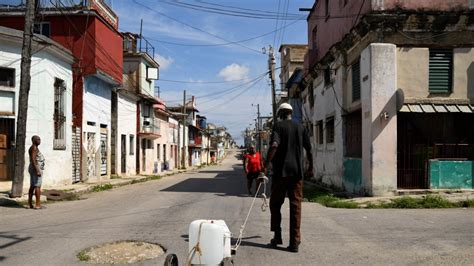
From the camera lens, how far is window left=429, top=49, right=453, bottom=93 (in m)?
13.7

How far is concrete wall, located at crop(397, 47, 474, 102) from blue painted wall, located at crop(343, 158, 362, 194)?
2.67m

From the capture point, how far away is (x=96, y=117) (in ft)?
78.2

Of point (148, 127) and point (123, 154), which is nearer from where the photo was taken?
point (123, 154)

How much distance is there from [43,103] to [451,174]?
13899 mm

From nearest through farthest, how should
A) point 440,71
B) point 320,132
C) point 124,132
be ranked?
point 440,71, point 320,132, point 124,132

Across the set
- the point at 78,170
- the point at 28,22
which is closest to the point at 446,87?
the point at 28,22

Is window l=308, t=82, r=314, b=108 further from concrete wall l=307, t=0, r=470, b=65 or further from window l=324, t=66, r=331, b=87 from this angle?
window l=324, t=66, r=331, b=87

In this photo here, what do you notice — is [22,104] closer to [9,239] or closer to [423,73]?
[9,239]

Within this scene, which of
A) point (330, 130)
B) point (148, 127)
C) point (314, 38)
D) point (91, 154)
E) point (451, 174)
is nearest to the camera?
point (451, 174)

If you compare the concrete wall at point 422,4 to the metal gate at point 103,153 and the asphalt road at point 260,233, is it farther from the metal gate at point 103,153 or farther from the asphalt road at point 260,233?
the metal gate at point 103,153

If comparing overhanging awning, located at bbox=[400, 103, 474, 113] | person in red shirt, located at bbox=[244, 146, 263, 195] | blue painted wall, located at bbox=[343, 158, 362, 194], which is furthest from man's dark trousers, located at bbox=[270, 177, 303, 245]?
person in red shirt, located at bbox=[244, 146, 263, 195]

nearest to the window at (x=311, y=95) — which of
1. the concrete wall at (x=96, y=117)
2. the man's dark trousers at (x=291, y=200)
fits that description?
the concrete wall at (x=96, y=117)

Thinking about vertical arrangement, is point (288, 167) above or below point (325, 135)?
below

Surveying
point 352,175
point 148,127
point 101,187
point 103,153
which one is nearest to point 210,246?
point 352,175
